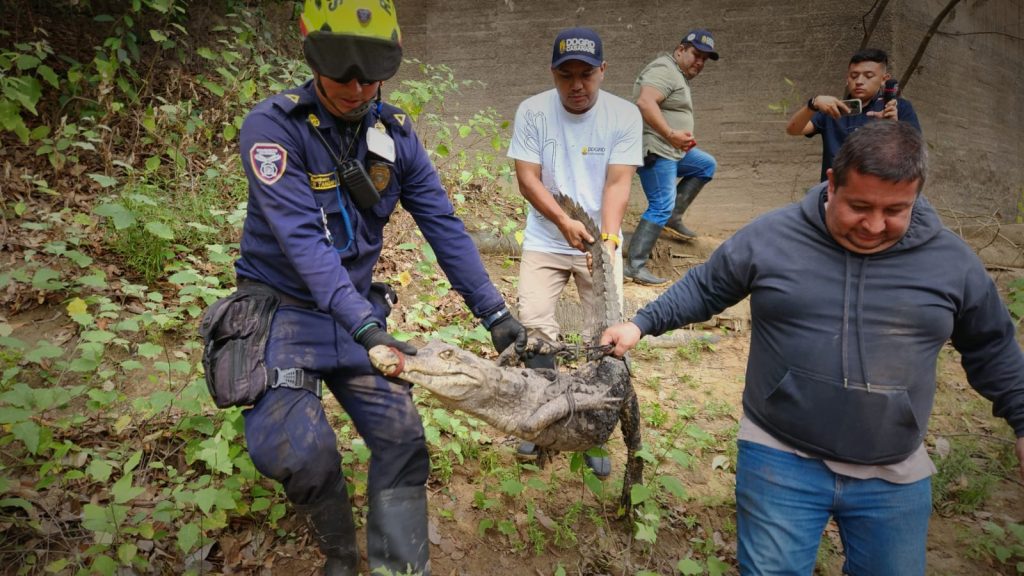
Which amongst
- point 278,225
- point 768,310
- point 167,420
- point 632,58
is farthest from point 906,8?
point 167,420

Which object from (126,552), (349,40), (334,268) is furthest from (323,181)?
(126,552)

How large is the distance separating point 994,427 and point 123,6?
784 centimetres

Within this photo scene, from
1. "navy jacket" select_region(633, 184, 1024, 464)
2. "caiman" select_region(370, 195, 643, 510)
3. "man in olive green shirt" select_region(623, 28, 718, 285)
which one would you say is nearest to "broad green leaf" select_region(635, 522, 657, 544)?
"caiman" select_region(370, 195, 643, 510)

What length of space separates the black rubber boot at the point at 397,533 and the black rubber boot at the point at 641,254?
151 inches

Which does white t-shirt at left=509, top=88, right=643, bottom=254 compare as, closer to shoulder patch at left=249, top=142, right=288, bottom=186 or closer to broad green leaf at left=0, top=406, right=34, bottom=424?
shoulder patch at left=249, top=142, right=288, bottom=186

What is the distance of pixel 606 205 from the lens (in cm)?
330

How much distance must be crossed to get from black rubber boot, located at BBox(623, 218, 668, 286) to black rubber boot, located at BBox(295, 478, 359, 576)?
392cm

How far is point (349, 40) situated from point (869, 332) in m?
1.83

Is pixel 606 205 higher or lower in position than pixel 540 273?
higher

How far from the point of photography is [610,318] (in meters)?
2.79

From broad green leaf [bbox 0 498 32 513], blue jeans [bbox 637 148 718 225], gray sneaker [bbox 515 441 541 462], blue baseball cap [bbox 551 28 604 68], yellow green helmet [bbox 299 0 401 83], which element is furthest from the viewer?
blue jeans [bbox 637 148 718 225]

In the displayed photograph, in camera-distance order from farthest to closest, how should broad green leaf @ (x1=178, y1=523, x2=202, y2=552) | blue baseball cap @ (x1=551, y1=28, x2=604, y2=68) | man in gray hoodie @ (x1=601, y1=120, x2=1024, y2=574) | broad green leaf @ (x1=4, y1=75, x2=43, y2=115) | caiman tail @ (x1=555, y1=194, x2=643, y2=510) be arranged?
broad green leaf @ (x1=4, y1=75, x2=43, y2=115), blue baseball cap @ (x1=551, y1=28, x2=604, y2=68), caiman tail @ (x1=555, y1=194, x2=643, y2=510), broad green leaf @ (x1=178, y1=523, x2=202, y2=552), man in gray hoodie @ (x1=601, y1=120, x2=1024, y2=574)

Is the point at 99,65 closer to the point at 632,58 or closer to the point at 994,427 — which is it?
the point at 632,58

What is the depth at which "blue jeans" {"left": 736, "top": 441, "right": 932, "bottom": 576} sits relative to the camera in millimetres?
1877
